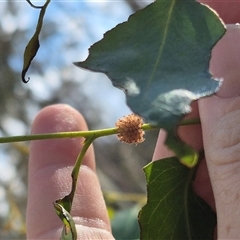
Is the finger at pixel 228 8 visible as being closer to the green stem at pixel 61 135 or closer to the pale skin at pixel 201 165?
the pale skin at pixel 201 165

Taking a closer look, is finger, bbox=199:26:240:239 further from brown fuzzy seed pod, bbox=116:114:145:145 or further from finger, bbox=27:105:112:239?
finger, bbox=27:105:112:239

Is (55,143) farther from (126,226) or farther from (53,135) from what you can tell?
(53,135)

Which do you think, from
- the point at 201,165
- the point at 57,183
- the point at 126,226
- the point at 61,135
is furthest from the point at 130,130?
the point at 126,226

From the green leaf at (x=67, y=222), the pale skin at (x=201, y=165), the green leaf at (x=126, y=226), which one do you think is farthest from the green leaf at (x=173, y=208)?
the green leaf at (x=126, y=226)

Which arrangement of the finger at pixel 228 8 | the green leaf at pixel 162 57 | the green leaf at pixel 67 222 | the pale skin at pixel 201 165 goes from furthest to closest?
the finger at pixel 228 8 → the pale skin at pixel 201 165 → the green leaf at pixel 67 222 → the green leaf at pixel 162 57

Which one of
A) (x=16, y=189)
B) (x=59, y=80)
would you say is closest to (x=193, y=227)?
(x=16, y=189)

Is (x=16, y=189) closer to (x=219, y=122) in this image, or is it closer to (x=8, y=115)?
(x=8, y=115)
